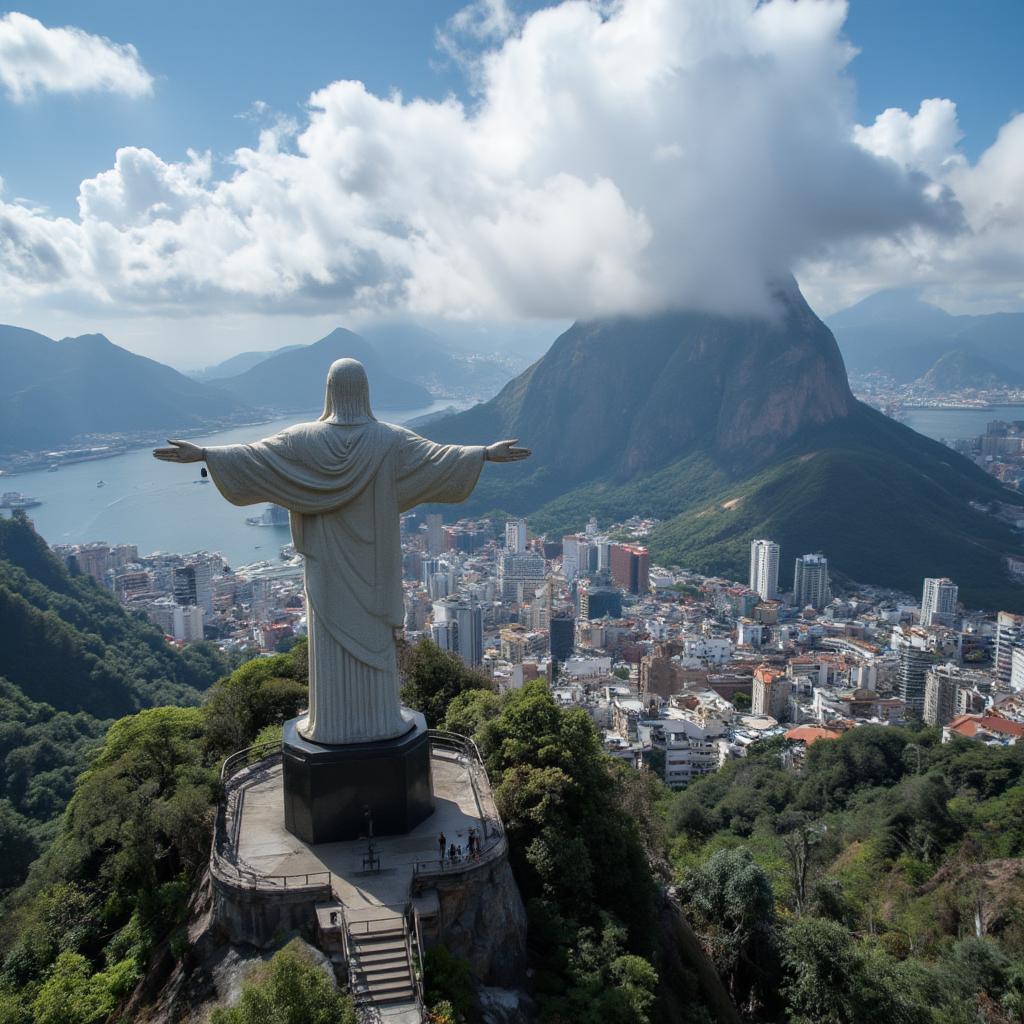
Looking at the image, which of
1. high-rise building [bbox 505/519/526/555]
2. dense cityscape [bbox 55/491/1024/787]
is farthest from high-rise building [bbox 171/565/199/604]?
high-rise building [bbox 505/519/526/555]

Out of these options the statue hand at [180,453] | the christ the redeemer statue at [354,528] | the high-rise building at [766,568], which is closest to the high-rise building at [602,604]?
the high-rise building at [766,568]

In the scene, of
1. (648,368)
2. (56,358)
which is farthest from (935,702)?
(56,358)

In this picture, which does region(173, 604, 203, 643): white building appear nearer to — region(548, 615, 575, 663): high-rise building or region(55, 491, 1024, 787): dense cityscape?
region(55, 491, 1024, 787): dense cityscape

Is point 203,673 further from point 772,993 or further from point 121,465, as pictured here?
point 121,465

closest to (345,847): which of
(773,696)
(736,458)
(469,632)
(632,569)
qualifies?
(773,696)

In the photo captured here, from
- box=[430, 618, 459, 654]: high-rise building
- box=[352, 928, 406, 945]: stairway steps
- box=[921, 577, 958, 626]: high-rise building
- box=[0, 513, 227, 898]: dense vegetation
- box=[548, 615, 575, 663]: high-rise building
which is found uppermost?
box=[352, 928, 406, 945]: stairway steps
